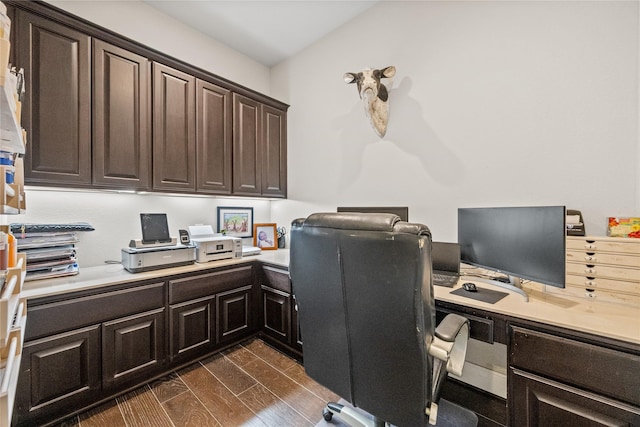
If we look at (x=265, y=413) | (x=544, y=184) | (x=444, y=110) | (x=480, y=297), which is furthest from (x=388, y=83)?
(x=265, y=413)

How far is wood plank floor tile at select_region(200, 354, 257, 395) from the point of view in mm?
1910

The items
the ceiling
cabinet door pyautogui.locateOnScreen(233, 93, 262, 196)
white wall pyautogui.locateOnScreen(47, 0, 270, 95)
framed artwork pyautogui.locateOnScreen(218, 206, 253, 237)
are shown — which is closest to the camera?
white wall pyautogui.locateOnScreen(47, 0, 270, 95)

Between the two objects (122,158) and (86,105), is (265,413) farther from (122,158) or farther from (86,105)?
(86,105)

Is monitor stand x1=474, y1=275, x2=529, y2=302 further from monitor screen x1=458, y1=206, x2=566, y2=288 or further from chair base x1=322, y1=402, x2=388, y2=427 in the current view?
chair base x1=322, y1=402, x2=388, y2=427

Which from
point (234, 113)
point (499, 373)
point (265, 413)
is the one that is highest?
point (234, 113)

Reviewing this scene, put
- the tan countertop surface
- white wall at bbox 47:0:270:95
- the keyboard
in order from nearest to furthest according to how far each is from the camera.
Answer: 1. the tan countertop surface
2. the keyboard
3. white wall at bbox 47:0:270:95

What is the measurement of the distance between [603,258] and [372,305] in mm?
1324

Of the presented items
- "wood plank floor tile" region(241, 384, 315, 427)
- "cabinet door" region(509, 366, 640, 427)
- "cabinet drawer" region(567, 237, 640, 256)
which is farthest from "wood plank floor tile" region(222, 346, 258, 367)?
"cabinet drawer" region(567, 237, 640, 256)

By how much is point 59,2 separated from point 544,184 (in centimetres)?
363

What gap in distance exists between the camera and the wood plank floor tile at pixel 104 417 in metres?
1.57

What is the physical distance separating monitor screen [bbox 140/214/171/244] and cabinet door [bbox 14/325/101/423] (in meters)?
0.69

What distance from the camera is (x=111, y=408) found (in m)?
1.69

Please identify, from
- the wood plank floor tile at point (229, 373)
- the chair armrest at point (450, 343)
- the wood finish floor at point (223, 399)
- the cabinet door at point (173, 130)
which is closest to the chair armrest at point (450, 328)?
the chair armrest at point (450, 343)

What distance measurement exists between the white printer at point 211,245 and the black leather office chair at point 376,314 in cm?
140
